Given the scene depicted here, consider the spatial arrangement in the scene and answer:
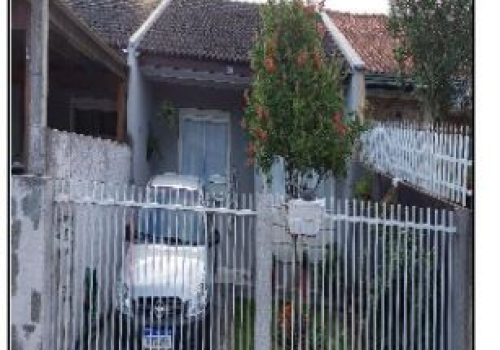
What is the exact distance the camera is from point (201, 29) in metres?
13.9

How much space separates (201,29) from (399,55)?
5.49 meters

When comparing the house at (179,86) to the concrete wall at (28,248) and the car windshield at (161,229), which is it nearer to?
the car windshield at (161,229)

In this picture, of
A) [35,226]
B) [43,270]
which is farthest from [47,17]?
[43,270]

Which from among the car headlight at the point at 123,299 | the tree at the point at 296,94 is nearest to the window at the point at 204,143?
the tree at the point at 296,94

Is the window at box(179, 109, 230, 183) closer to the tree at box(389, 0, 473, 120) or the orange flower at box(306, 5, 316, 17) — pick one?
the tree at box(389, 0, 473, 120)

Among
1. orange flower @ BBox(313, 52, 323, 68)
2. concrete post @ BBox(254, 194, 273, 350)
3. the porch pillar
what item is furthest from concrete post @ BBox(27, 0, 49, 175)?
the porch pillar

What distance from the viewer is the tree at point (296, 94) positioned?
840cm

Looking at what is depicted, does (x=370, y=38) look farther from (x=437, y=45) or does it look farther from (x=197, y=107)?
(x=437, y=45)

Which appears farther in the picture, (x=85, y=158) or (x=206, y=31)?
(x=206, y=31)

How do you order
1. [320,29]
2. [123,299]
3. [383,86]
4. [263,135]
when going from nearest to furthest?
[123,299] < [263,135] < [320,29] < [383,86]

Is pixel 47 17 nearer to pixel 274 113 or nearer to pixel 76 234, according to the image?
pixel 76 234

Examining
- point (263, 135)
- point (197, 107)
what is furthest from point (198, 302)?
point (197, 107)

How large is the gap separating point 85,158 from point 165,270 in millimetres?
2304

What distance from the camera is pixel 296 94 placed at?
8.36 metres
